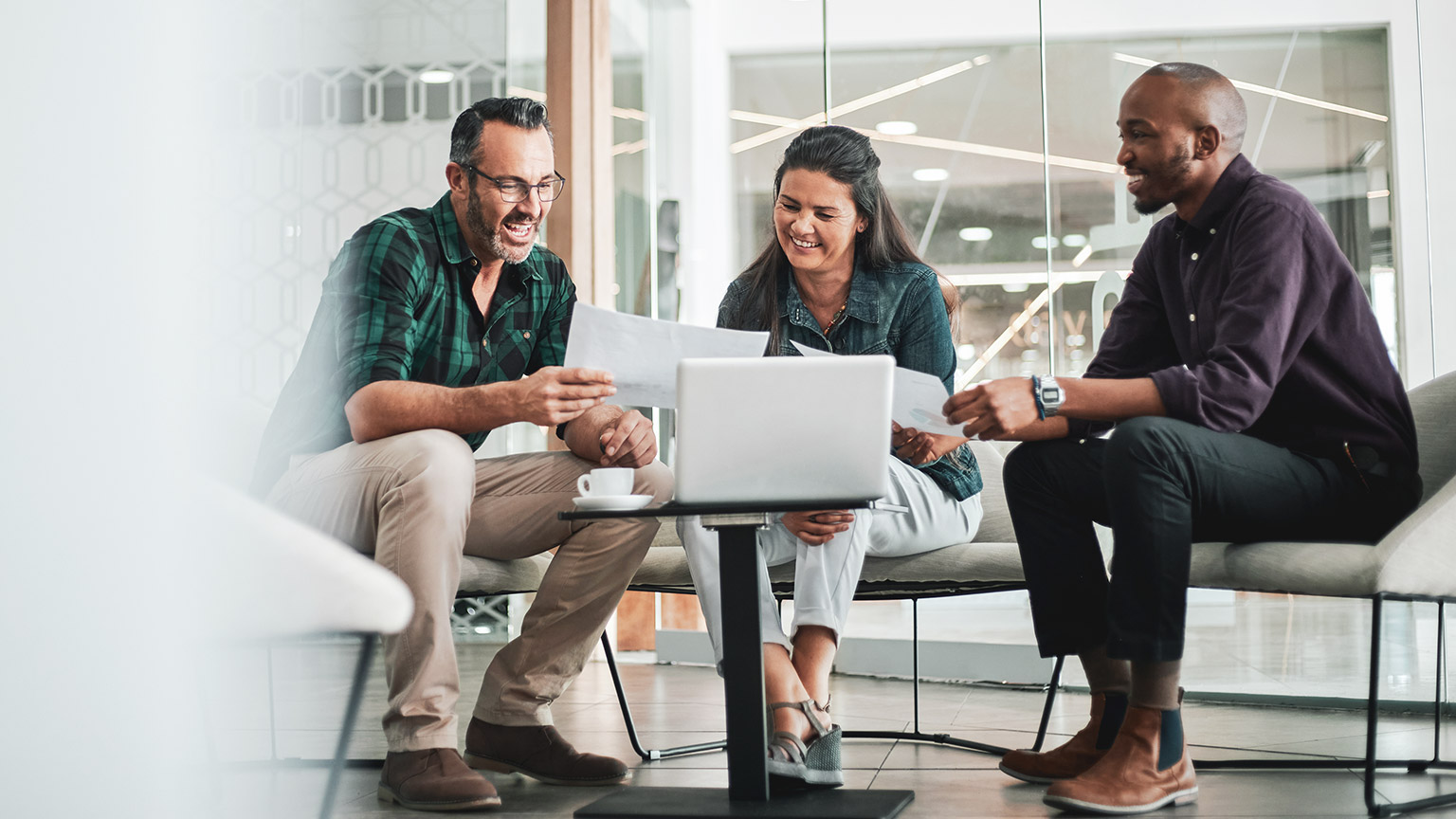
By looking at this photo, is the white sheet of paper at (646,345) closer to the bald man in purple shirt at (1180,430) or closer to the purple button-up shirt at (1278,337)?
the bald man in purple shirt at (1180,430)

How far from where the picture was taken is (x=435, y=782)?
1.76 meters

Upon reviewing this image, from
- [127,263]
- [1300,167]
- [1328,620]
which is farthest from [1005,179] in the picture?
→ [127,263]

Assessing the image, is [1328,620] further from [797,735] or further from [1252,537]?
[797,735]

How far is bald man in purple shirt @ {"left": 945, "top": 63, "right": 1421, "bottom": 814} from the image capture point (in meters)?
1.71

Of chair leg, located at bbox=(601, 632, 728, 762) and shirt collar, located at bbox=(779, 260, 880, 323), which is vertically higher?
shirt collar, located at bbox=(779, 260, 880, 323)

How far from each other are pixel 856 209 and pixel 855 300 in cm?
19

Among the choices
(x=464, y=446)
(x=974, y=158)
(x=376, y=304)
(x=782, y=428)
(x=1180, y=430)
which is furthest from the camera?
(x=974, y=158)

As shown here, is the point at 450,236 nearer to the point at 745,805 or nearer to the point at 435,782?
the point at 435,782

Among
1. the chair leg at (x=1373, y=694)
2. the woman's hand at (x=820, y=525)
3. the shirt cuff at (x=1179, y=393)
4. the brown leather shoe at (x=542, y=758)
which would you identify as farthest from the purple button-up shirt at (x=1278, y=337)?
the brown leather shoe at (x=542, y=758)

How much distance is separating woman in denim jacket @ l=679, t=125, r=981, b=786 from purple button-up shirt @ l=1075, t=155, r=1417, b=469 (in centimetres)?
44

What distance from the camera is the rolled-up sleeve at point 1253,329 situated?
1.79 meters

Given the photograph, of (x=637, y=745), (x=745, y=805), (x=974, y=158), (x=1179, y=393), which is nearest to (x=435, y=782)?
(x=745, y=805)

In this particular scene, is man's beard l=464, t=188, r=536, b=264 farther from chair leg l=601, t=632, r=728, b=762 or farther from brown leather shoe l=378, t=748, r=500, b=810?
brown leather shoe l=378, t=748, r=500, b=810

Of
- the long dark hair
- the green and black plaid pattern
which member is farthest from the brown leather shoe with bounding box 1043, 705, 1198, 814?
the green and black plaid pattern
